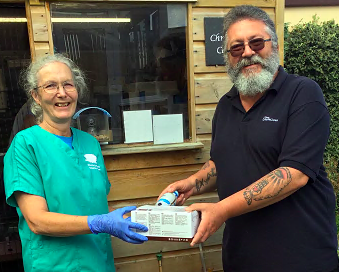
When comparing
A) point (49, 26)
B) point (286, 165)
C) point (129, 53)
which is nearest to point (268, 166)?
point (286, 165)

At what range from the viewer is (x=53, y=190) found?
1.51m

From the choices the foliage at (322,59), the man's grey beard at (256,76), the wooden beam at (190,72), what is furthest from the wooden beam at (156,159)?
the foliage at (322,59)

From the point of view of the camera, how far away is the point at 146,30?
2650mm

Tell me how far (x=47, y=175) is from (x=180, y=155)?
1.38m

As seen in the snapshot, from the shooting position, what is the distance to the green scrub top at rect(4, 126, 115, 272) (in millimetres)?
1482

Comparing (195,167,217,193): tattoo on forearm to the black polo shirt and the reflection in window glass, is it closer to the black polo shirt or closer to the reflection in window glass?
the black polo shirt

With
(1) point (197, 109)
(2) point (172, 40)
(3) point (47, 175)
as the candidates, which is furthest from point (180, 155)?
(3) point (47, 175)

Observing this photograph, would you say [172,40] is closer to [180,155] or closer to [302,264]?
[180,155]

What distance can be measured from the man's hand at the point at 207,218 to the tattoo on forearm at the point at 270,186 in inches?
5.6

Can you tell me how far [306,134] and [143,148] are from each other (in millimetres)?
1461

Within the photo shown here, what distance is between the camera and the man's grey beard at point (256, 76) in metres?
1.60

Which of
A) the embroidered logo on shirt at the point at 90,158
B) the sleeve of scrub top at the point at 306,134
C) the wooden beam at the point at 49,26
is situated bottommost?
the embroidered logo on shirt at the point at 90,158

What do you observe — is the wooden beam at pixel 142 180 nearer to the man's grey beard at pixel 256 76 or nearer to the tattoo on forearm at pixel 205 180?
A: the tattoo on forearm at pixel 205 180

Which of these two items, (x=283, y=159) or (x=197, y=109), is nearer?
(x=283, y=159)
